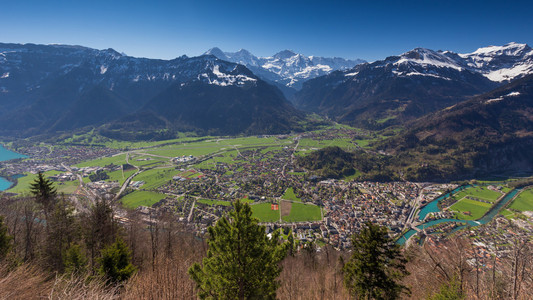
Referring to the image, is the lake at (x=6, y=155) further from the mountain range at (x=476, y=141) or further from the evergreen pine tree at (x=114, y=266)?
the mountain range at (x=476, y=141)

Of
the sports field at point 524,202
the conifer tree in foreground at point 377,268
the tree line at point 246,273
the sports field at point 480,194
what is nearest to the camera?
the tree line at point 246,273

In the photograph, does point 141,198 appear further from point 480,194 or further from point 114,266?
point 480,194

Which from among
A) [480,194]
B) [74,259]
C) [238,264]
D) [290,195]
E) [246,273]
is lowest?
[290,195]

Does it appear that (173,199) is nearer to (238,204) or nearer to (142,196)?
(142,196)

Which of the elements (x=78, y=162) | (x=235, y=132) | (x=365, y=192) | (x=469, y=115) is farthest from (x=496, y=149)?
(x=78, y=162)

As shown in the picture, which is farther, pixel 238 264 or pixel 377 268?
pixel 377 268

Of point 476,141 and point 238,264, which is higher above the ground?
point 476,141

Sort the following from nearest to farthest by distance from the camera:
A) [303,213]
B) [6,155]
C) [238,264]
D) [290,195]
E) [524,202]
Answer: [238,264]
[303,213]
[524,202]
[290,195]
[6,155]

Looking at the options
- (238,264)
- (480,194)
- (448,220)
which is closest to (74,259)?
(238,264)

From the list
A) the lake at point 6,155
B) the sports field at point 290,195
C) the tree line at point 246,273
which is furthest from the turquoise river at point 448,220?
the lake at point 6,155
